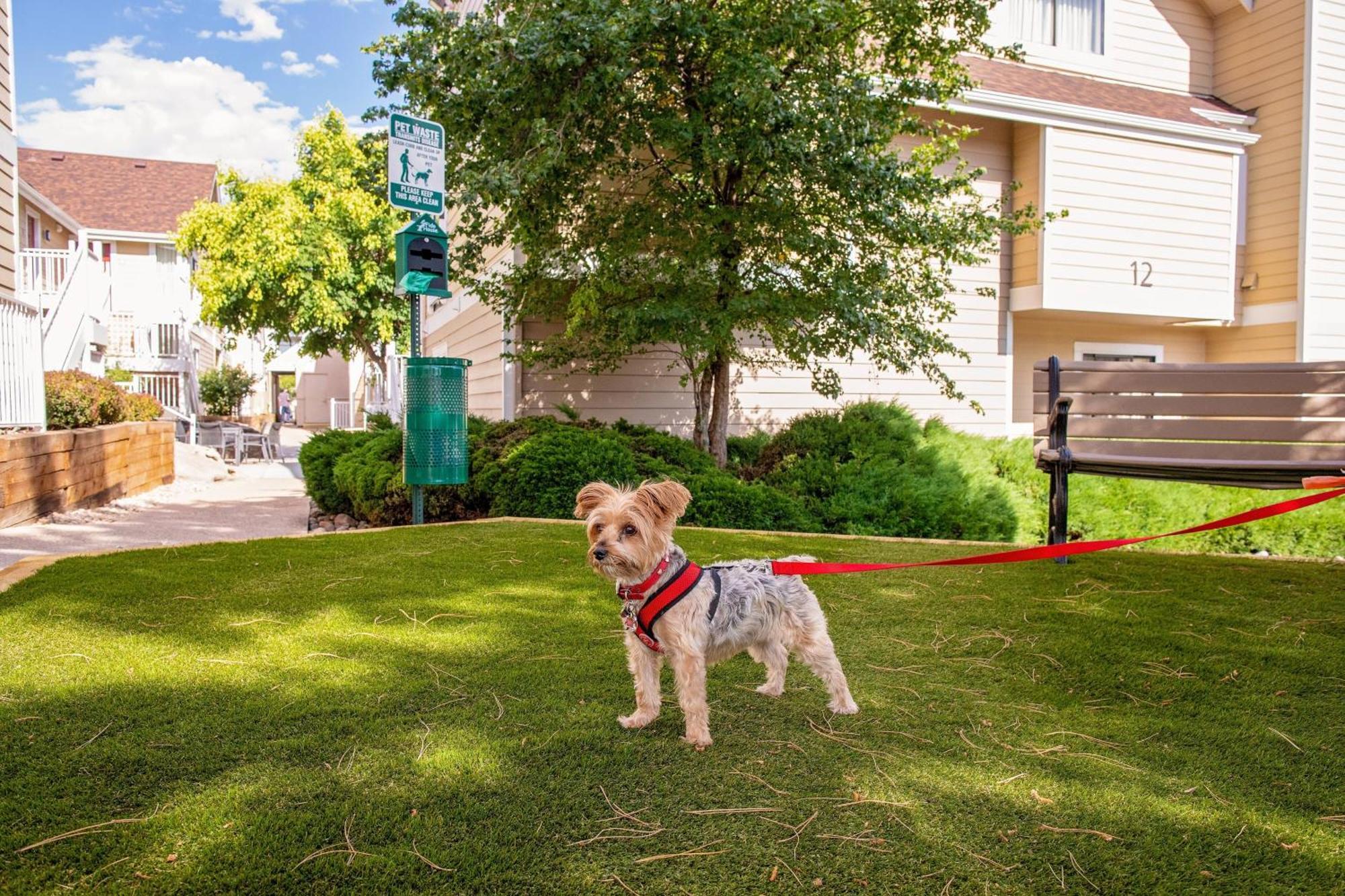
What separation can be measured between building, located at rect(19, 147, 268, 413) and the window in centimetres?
1623

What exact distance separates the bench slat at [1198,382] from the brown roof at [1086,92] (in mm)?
9282

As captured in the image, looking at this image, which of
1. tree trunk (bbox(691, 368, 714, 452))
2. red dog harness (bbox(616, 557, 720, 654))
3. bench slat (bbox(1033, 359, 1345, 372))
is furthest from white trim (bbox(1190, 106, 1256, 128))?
red dog harness (bbox(616, 557, 720, 654))

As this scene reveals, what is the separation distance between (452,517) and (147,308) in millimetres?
26695

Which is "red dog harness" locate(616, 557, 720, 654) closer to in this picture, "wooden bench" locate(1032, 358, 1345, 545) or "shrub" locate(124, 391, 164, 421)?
"wooden bench" locate(1032, 358, 1345, 545)

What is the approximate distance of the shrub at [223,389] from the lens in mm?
33000

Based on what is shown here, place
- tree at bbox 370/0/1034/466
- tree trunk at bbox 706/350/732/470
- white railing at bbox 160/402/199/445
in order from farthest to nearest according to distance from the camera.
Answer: white railing at bbox 160/402/199/445 → tree trunk at bbox 706/350/732/470 → tree at bbox 370/0/1034/466

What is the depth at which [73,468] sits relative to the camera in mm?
10062

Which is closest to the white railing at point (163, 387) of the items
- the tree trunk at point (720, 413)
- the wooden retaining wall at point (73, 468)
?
the wooden retaining wall at point (73, 468)

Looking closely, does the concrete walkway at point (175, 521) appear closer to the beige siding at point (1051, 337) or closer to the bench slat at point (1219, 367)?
the bench slat at point (1219, 367)

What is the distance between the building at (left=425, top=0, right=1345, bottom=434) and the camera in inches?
548

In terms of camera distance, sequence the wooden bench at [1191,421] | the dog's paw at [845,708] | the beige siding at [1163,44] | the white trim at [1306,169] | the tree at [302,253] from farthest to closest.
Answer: the tree at [302,253] < the beige siding at [1163,44] < the white trim at [1306,169] < the wooden bench at [1191,421] < the dog's paw at [845,708]

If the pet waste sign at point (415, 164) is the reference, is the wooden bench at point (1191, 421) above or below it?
below

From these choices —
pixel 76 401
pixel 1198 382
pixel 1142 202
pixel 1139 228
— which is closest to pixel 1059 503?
pixel 1198 382

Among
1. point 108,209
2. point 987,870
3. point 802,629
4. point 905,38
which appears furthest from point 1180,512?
point 108,209
